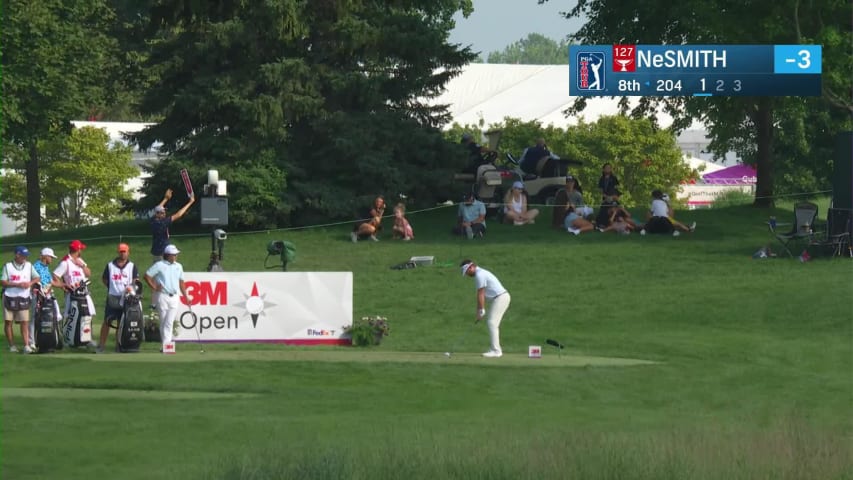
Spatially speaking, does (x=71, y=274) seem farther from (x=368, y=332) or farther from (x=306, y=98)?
(x=306, y=98)

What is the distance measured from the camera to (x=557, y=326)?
2814cm

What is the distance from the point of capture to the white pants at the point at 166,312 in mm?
23438

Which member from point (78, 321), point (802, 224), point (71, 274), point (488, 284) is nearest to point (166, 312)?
point (78, 321)

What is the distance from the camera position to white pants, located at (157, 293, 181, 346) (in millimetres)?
23438

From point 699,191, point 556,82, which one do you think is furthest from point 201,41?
point 556,82

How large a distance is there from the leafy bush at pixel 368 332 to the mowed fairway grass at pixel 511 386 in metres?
0.44

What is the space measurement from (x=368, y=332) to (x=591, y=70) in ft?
64.4

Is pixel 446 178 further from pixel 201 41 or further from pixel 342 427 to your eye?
pixel 342 427

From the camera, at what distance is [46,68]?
1666 inches

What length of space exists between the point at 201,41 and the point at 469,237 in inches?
446

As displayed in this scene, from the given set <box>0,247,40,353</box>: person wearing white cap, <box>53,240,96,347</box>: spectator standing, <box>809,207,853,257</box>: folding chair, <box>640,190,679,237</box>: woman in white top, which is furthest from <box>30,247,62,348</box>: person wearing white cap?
<box>809,207,853,257</box>: folding chair

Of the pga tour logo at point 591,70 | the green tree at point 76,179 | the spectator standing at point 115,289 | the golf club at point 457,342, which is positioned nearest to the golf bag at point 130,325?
the spectator standing at point 115,289

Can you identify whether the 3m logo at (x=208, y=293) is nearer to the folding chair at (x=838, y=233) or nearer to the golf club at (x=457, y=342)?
the golf club at (x=457, y=342)

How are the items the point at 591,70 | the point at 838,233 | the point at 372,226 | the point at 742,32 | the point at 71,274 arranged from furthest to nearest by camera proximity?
1. the point at 591,70
2. the point at 372,226
3. the point at 742,32
4. the point at 838,233
5. the point at 71,274
